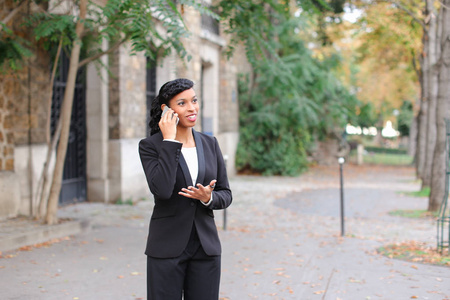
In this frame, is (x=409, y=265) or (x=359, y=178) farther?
(x=359, y=178)

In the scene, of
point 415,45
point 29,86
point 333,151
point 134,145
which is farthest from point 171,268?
point 333,151

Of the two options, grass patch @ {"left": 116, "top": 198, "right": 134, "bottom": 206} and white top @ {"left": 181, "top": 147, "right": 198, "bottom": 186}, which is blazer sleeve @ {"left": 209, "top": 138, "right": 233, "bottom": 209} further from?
grass patch @ {"left": 116, "top": 198, "right": 134, "bottom": 206}

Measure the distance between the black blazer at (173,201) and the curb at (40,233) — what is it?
13.9ft

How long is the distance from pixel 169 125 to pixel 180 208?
479 mm

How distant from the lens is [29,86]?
8.39 meters

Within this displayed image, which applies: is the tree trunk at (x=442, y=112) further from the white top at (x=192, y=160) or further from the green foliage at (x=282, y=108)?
the green foliage at (x=282, y=108)

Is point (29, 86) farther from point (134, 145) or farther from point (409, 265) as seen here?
point (409, 265)

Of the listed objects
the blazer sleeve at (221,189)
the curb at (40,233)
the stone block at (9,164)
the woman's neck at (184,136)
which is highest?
the woman's neck at (184,136)

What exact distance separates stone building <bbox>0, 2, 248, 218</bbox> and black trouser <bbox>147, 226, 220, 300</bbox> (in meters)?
4.66

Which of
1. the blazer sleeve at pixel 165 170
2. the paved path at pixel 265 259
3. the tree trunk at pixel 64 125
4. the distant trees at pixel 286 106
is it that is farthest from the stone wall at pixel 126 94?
the blazer sleeve at pixel 165 170

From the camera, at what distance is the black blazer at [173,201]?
2871mm

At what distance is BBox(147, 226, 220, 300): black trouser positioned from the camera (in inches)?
117

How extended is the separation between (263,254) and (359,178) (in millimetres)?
13928

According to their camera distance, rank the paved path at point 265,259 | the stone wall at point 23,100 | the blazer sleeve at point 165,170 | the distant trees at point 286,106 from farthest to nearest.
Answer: the distant trees at point 286,106 < the stone wall at point 23,100 < the paved path at point 265,259 < the blazer sleeve at point 165,170
